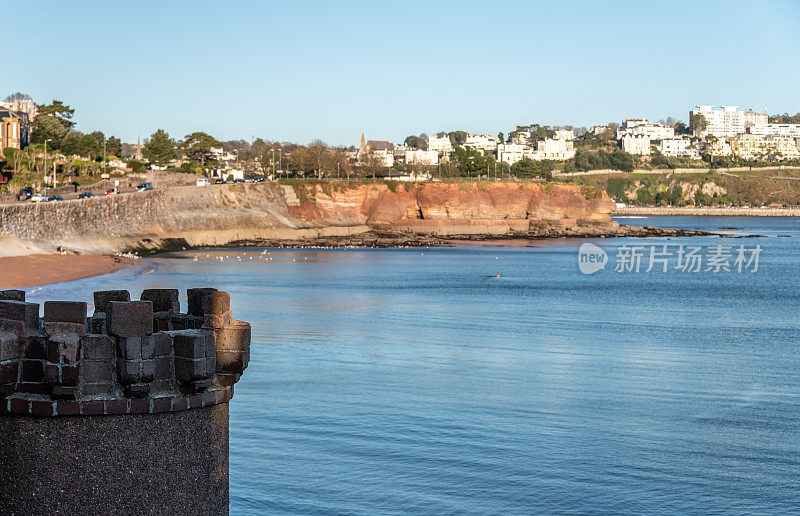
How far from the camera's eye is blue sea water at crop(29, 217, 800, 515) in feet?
38.7

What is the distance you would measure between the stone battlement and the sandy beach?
38.8 meters

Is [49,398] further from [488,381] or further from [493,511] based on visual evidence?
[488,381]

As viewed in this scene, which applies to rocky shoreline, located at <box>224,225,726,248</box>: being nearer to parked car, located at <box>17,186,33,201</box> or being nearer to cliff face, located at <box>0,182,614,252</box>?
cliff face, located at <box>0,182,614,252</box>

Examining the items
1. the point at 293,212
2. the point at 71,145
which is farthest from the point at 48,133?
the point at 293,212

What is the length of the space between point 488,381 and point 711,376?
5894 millimetres

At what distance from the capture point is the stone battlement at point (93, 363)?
452 cm

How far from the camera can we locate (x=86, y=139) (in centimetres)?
11131

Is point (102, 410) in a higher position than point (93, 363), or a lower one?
lower

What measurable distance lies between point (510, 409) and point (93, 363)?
41.7 feet

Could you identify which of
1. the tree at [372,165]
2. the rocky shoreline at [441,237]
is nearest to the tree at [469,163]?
the tree at [372,165]

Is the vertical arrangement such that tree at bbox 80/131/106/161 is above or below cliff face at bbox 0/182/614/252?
above

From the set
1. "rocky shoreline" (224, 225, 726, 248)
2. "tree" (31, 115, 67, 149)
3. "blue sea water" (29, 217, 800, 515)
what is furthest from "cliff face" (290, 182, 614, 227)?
"blue sea water" (29, 217, 800, 515)

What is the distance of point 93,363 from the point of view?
15.0ft

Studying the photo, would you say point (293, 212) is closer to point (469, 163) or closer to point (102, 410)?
point (469, 163)
